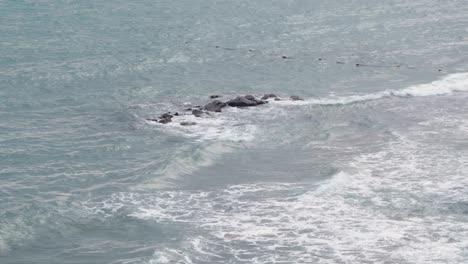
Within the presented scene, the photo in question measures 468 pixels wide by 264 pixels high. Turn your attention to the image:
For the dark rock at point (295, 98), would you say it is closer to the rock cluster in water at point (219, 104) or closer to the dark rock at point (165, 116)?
the rock cluster in water at point (219, 104)

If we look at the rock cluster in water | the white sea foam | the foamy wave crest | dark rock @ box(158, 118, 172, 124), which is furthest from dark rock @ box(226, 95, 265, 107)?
the white sea foam

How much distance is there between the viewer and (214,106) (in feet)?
164

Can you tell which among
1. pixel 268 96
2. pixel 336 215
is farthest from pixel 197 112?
pixel 336 215

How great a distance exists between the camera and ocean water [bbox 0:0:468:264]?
1288 inches

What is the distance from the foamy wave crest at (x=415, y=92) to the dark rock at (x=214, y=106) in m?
3.36

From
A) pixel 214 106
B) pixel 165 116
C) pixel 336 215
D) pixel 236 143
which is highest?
pixel 214 106

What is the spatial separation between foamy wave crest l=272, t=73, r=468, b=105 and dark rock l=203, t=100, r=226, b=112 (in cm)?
336

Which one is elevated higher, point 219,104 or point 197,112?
point 219,104

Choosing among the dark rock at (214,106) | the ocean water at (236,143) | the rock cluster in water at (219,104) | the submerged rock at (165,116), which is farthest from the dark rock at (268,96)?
the submerged rock at (165,116)

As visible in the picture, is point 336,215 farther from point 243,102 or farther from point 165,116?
point 243,102

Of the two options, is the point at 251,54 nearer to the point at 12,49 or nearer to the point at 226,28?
the point at 226,28

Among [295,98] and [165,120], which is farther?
[295,98]

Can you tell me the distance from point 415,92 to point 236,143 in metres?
14.9

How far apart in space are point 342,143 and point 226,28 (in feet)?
105
